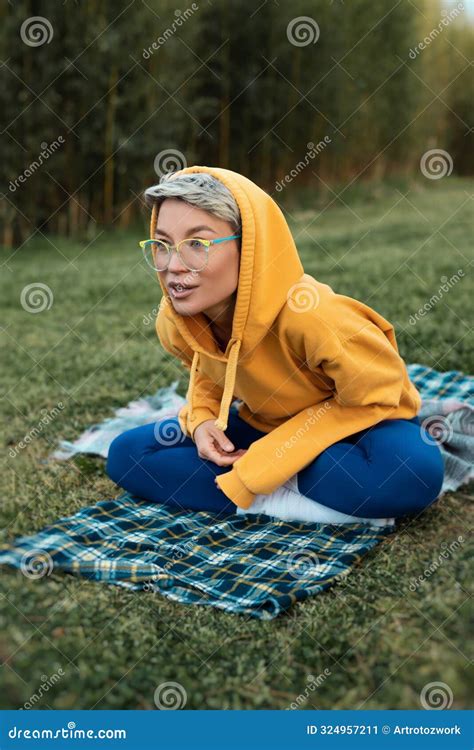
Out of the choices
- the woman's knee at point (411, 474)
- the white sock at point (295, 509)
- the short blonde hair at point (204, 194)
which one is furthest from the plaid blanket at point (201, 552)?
the short blonde hair at point (204, 194)

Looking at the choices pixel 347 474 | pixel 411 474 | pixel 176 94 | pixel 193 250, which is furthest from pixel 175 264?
pixel 176 94

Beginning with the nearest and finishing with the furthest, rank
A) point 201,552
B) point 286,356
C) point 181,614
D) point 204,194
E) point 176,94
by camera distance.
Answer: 1. point 181,614
2. point 204,194
3. point 201,552
4. point 286,356
5. point 176,94

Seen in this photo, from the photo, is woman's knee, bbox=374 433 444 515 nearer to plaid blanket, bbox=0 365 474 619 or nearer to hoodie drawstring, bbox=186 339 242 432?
plaid blanket, bbox=0 365 474 619

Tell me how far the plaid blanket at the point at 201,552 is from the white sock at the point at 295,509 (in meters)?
0.02

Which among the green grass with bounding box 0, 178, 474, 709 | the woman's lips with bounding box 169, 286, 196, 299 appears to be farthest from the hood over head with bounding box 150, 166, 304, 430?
the green grass with bounding box 0, 178, 474, 709

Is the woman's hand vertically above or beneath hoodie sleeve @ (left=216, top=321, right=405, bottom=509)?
beneath

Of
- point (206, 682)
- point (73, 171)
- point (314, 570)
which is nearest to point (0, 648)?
point (206, 682)

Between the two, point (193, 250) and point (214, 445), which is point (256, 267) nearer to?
point (193, 250)

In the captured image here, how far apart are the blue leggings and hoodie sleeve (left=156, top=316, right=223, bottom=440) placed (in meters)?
0.10

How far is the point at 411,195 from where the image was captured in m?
13.9

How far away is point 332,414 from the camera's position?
249 centimetres

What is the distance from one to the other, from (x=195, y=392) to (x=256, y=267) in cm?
64

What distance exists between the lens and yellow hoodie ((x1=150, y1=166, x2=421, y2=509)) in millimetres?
2311

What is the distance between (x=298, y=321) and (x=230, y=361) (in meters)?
0.26
